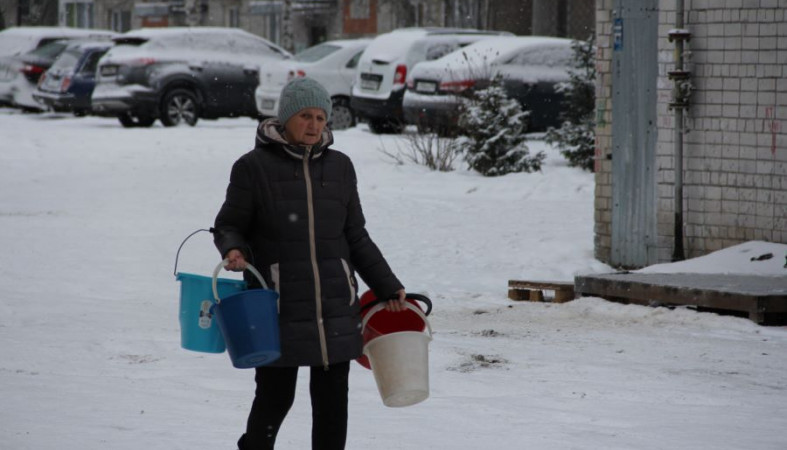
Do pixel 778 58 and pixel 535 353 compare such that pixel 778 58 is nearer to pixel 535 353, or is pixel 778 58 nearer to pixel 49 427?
pixel 535 353

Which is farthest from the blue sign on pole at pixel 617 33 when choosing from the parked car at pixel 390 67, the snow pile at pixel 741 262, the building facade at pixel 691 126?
the parked car at pixel 390 67

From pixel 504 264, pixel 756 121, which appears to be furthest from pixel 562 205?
pixel 756 121

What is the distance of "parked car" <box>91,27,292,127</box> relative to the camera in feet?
76.6

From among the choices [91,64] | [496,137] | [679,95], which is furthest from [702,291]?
[91,64]

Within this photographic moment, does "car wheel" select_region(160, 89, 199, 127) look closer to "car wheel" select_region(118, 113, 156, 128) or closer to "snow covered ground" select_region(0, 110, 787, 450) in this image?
"car wheel" select_region(118, 113, 156, 128)

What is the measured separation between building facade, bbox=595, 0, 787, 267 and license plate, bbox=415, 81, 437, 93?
8.35m

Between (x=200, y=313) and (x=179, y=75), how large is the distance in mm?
19472

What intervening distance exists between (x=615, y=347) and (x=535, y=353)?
1.52ft

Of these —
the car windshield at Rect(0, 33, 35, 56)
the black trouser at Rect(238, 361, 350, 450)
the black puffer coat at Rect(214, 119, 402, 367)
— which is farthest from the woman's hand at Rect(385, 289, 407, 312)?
the car windshield at Rect(0, 33, 35, 56)

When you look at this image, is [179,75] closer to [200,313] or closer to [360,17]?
[200,313]

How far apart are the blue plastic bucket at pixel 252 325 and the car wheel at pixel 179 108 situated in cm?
1963

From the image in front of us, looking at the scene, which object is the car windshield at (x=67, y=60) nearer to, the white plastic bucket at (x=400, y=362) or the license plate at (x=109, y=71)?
the license plate at (x=109, y=71)

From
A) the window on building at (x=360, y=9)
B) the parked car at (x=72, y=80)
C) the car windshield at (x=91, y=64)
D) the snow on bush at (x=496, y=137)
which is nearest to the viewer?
the snow on bush at (x=496, y=137)

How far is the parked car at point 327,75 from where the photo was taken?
2311cm
